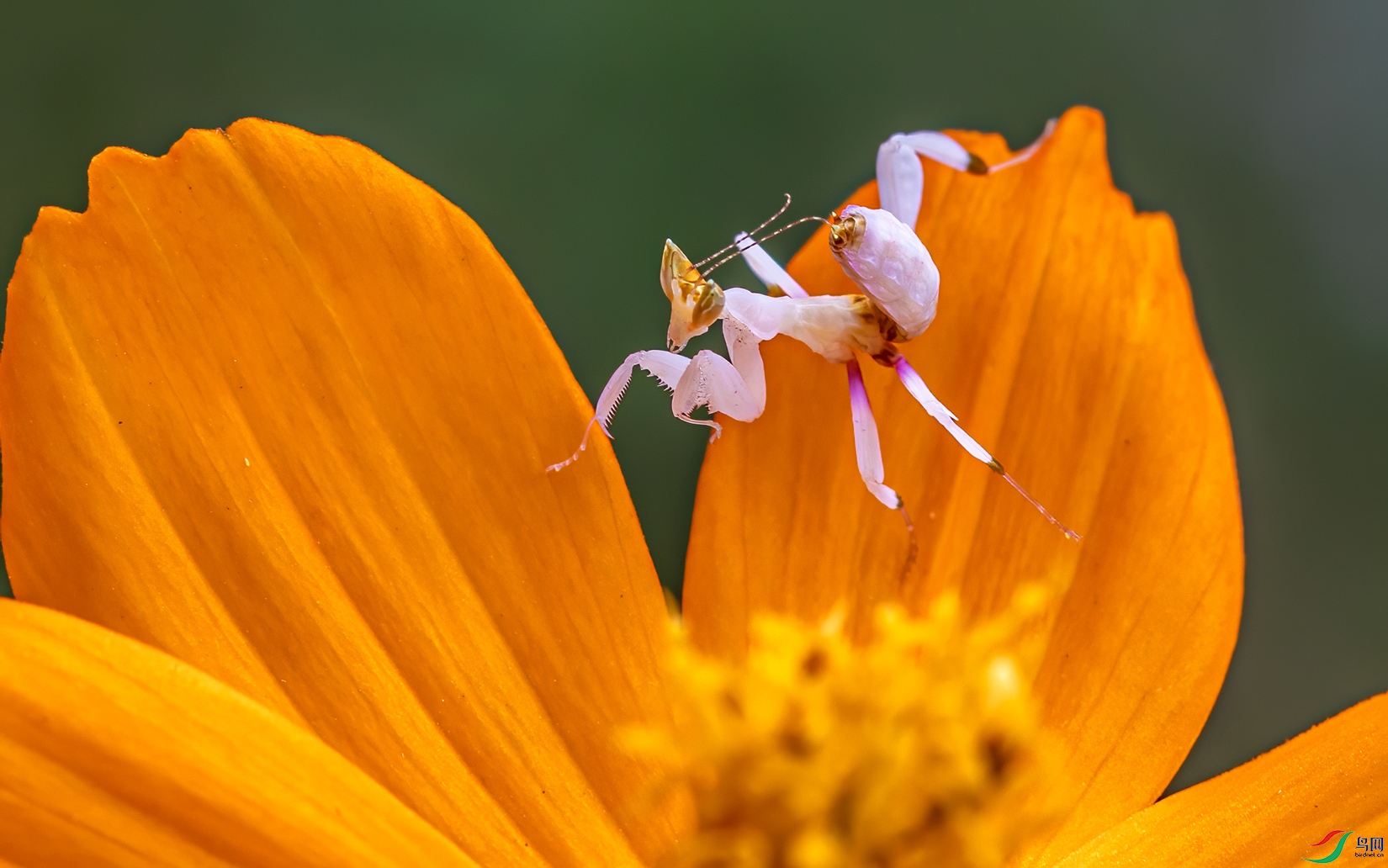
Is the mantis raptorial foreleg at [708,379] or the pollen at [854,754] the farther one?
the mantis raptorial foreleg at [708,379]

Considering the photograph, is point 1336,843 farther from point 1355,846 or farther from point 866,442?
point 866,442

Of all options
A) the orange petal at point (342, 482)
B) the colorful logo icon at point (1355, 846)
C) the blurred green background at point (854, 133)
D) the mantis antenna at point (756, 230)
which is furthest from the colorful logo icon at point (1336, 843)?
the mantis antenna at point (756, 230)

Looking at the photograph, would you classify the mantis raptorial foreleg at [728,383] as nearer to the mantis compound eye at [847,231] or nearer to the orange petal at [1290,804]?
the mantis compound eye at [847,231]

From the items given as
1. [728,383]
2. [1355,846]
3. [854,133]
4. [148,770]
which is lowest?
[1355,846]

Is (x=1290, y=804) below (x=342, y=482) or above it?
below

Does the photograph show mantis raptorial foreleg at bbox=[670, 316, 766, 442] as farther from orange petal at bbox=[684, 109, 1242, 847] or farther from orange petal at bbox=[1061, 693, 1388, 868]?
orange petal at bbox=[1061, 693, 1388, 868]

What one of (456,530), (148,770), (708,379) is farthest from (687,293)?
(148,770)

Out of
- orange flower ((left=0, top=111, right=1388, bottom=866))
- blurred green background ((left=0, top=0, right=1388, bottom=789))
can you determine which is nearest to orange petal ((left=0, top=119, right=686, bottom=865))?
orange flower ((left=0, top=111, right=1388, bottom=866))

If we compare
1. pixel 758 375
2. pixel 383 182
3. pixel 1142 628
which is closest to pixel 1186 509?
pixel 1142 628
